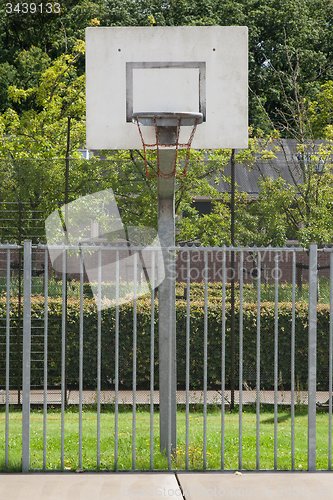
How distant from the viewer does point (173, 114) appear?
180 inches

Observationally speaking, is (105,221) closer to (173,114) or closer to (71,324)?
(71,324)

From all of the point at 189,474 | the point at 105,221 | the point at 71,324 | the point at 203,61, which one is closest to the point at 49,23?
the point at 105,221

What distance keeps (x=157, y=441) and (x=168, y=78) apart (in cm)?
353

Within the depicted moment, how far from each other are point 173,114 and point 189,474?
2953 millimetres

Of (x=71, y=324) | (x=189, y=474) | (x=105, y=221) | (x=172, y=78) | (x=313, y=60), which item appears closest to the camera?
(x=189, y=474)

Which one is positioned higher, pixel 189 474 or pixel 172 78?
pixel 172 78

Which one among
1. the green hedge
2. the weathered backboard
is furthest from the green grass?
the weathered backboard

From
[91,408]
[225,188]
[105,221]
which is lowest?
[91,408]

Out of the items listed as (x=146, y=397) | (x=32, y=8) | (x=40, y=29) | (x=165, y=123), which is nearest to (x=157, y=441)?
(x=146, y=397)

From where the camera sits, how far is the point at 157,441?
5.39 m
